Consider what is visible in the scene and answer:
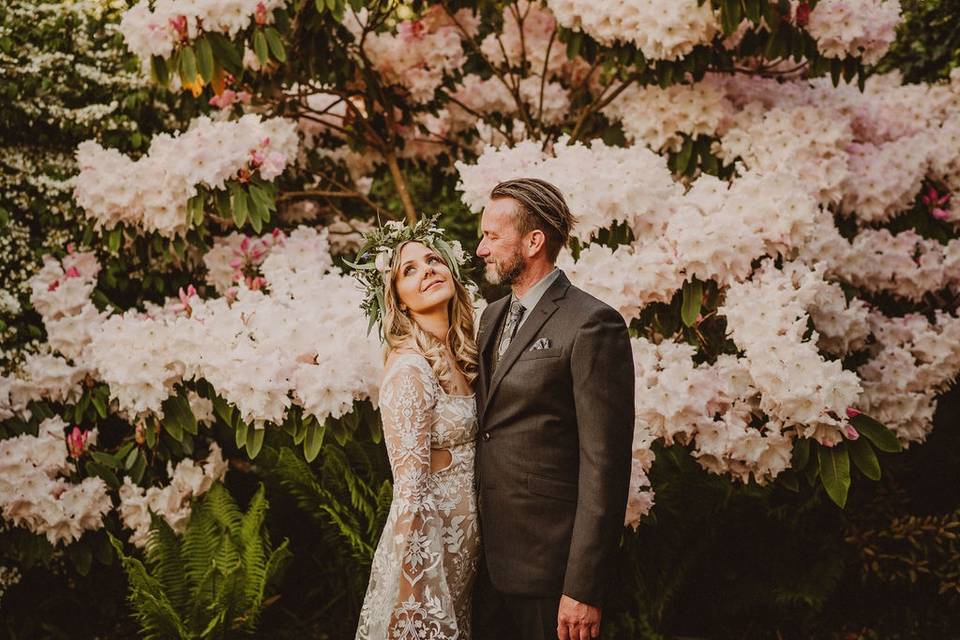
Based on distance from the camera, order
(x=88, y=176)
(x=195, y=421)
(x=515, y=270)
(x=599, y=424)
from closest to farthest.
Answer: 1. (x=599, y=424)
2. (x=515, y=270)
3. (x=195, y=421)
4. (x=88, y=176)

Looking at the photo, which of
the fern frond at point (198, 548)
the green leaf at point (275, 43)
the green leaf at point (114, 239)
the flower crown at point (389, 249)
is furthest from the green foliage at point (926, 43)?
the fern frond at point (198, 548)

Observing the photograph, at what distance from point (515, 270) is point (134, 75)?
3091mm

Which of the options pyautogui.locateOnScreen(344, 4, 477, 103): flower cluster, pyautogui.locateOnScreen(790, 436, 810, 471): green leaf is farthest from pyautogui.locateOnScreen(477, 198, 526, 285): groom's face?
pyautogui.locateOnScreen(344, 4, 477, 103): flower cluster

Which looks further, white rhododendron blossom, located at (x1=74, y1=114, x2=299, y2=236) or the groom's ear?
white rhododendron blossom, located at (x1=74, y1=114, x2=299, y2=236)

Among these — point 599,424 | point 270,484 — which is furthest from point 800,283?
point 270,484

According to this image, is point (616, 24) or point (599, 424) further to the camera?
point (616, 24)

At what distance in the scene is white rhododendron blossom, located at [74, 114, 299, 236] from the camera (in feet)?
11.6

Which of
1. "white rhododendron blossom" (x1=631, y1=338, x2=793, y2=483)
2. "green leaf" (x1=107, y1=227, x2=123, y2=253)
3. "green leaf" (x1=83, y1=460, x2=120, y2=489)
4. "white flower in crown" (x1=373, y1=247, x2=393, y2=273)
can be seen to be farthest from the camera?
"green leaf" (x1=107, y1=227, x2=123, y2=253)

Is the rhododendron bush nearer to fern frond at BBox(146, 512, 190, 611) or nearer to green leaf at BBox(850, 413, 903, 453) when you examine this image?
green leaf at BBox(850, 413, 903, 453)

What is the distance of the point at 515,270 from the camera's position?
223 cm

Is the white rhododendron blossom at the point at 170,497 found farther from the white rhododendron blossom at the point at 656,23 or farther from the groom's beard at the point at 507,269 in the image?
the white rhododendron blossom at the point at 656,23

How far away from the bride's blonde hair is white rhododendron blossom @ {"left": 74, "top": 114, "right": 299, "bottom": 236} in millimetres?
1482

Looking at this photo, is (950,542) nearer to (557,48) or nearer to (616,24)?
(616,24)

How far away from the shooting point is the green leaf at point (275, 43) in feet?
11.4
